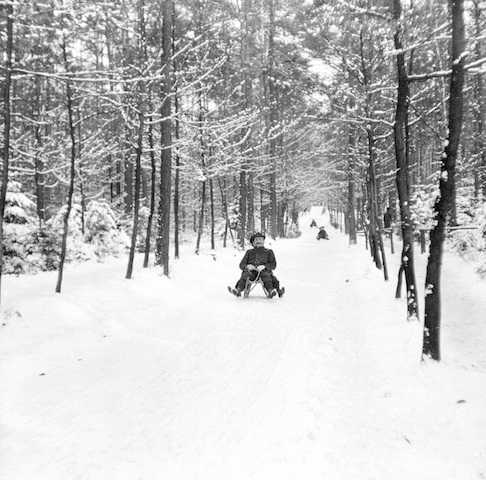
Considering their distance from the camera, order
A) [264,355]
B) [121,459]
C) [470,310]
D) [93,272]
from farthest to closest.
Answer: [93,272]
[470,310]
[264,355]
[121,459]

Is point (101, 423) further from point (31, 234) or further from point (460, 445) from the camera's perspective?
point (31, 234)

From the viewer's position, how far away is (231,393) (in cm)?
368

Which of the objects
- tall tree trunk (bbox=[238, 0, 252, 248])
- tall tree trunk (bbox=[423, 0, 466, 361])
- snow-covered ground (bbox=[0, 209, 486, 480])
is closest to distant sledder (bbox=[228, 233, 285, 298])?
snow-covered ground (bbox=[0, 209, 486, 480])

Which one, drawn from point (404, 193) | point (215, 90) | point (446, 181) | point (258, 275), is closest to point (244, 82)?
point (215, 90)

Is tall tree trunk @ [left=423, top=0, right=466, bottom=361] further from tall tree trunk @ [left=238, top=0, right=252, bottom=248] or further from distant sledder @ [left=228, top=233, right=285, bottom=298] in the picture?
tall tree trunk @ [left=238, top=0, right=252, bottom=248]

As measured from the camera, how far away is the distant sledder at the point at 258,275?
831cm

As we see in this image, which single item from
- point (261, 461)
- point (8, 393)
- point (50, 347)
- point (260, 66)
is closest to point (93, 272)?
point (50, 347)

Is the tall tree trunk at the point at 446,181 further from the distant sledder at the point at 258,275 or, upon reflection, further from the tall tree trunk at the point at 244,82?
the tall tree trunk at the point at 244,82

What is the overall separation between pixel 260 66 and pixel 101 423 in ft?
76.6

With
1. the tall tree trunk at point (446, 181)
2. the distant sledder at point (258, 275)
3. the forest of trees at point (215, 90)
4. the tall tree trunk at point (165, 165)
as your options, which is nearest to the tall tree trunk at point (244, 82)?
the forest of trees at point (215, 90)

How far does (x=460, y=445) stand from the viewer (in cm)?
286

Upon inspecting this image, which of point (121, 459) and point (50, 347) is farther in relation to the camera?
point (50, 347)

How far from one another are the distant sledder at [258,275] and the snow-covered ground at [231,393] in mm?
843

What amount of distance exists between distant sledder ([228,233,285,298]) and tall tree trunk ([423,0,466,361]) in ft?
12.8
